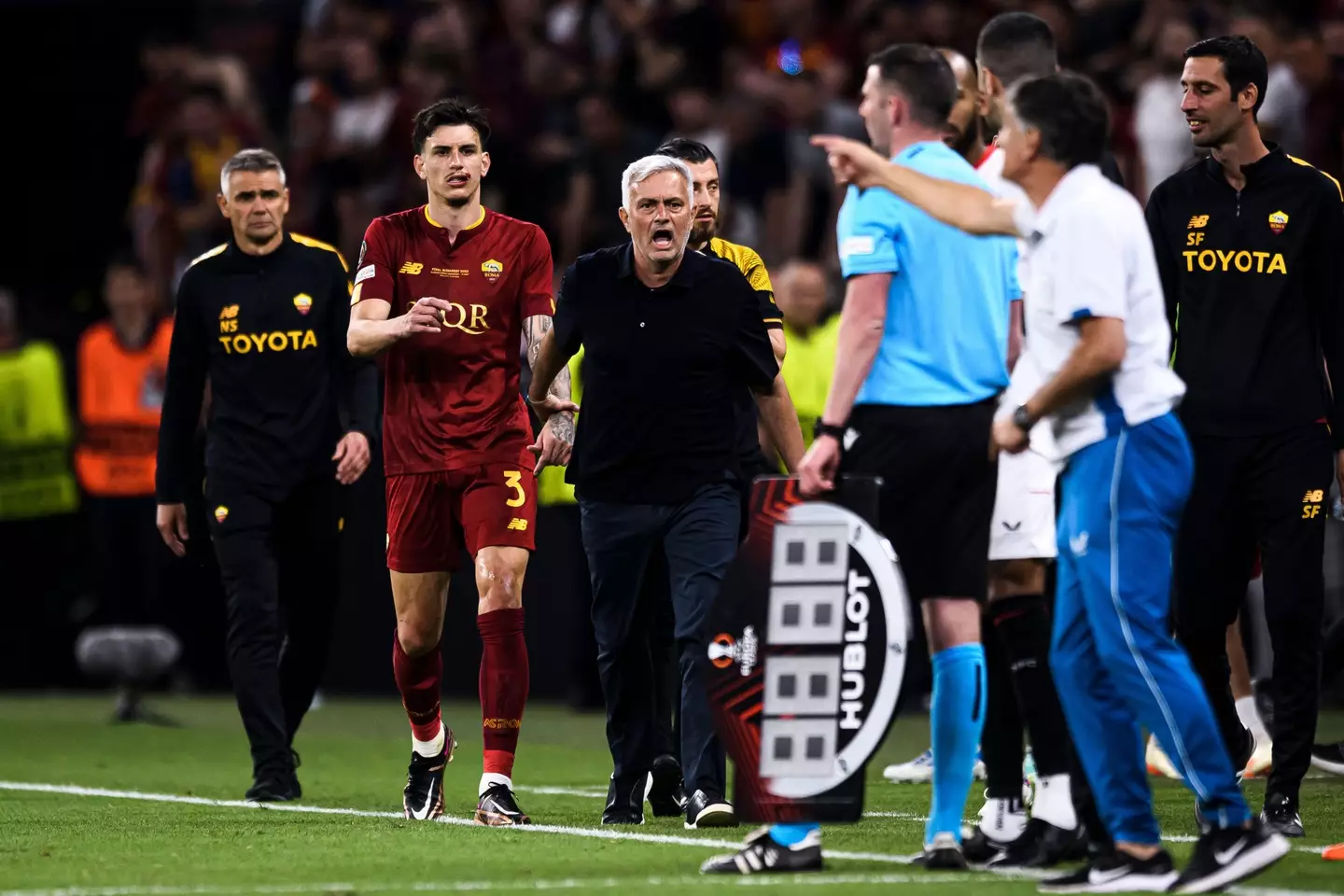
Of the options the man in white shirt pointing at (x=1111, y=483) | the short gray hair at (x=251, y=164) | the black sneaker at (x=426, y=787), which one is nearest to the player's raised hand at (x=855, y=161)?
the man in white shirt pointing at (x=1111, y=483)

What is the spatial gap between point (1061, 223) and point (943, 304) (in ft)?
2.09

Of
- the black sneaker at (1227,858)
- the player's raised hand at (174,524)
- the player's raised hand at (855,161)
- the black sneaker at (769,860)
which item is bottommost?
the black sneaker at (769,860)

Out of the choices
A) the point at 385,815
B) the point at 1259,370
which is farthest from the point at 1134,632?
the point at 385,815

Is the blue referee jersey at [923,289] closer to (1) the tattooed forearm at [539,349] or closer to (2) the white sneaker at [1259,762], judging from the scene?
(1) the tattooed forearm at [539,349]

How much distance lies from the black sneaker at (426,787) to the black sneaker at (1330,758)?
11.0 ft

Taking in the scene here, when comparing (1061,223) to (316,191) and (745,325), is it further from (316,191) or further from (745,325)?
(316,191)

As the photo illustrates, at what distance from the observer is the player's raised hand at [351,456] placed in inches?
344

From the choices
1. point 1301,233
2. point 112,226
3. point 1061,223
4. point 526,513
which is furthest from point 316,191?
point 1061,223

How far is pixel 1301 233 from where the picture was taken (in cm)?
726

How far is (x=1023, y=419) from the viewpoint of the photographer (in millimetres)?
5469

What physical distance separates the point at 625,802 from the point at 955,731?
1929mm

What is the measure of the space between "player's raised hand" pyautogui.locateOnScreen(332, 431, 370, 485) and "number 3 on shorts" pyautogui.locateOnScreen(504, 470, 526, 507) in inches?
46.0

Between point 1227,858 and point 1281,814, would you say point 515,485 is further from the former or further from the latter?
point 1227,858

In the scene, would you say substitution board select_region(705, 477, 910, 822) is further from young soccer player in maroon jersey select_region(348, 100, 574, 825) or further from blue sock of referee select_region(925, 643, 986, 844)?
young soccer player in maroon jersey select_region(348, 100, 574, 825)
